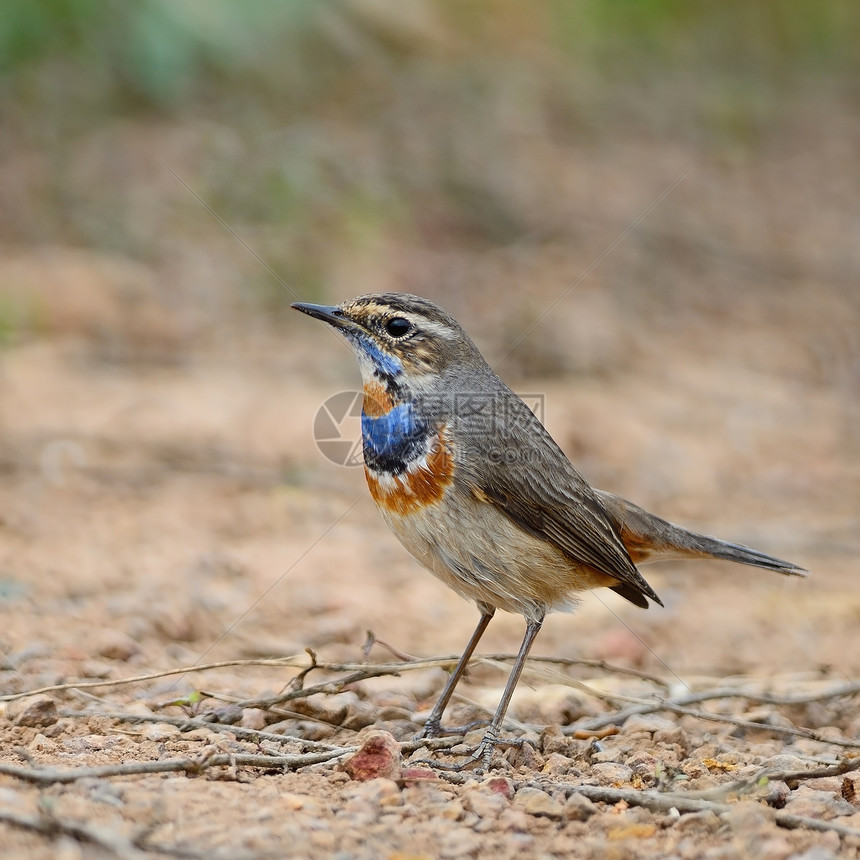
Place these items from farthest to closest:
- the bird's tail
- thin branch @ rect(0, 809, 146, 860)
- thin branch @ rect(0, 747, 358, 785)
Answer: the bird's tail < thin branch @ rect(0, 747, 358, 785) < thin branch @ rect(0, 809, 146, 860)

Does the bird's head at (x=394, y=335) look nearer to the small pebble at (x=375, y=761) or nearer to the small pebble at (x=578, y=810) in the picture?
the small pebble at (x=375, y=761)

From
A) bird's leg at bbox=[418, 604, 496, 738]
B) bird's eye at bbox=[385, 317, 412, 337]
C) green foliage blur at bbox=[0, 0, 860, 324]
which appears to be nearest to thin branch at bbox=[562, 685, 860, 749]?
bird's leg at bbox=[418, 604, 496, 738]

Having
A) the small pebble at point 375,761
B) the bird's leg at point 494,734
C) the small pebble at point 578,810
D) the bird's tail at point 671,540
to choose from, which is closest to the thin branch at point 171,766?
the small pebble at point 375,761

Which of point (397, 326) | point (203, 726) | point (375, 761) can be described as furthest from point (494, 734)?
point (397, 326)

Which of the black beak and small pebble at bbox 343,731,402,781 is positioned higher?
the black beak

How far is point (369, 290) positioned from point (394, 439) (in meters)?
6.44

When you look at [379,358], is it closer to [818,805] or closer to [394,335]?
[394,335]

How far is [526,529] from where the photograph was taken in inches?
Result: 202

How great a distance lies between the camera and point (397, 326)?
546 centimetres

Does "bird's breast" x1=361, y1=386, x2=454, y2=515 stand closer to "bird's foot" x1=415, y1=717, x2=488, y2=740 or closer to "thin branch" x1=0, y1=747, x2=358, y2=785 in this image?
"bird's foot" x1=415, y1=717, x2=488, y2=740

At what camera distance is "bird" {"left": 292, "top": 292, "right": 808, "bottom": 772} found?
16.4 ft

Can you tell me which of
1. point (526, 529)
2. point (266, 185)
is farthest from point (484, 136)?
point (526, 529)

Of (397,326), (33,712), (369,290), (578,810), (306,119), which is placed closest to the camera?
(578,810)

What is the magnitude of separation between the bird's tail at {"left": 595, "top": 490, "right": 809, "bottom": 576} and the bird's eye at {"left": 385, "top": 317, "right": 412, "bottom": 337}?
51.8 inches
